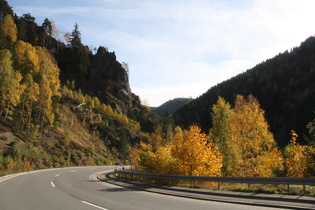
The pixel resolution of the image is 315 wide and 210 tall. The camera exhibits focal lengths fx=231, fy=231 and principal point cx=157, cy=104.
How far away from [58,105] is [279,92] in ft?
444

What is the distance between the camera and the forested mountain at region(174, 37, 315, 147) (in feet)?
415

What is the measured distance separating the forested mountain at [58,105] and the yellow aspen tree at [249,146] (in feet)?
74.6

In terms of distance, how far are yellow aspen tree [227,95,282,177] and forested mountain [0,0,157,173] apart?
74.6 ft

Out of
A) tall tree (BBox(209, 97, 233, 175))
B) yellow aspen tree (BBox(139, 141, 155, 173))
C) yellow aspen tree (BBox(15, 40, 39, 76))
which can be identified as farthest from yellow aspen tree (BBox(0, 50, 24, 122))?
tall tree (BBox(209, 97, 233, 175))

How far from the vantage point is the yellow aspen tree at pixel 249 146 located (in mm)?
20250

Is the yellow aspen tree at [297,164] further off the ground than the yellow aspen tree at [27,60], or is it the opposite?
the yellow aspen tree at [27,60]

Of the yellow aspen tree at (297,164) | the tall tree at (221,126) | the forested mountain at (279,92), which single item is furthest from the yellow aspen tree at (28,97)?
the forested mountain at (279,92)

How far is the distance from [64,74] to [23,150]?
53.1 metres

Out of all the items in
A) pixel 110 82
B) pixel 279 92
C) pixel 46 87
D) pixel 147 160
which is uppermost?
pixel 279 92

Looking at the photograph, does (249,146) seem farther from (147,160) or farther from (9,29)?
(9,29)

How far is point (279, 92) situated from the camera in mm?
145750

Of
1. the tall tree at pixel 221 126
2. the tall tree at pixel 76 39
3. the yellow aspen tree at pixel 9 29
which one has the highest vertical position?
the tall tree at pixel 76 39

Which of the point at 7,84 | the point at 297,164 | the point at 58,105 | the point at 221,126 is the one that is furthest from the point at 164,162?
the point at 58,105

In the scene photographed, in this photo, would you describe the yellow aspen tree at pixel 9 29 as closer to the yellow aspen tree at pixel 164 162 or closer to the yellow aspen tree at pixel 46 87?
the yellow aspen tree at pixel 46 87
